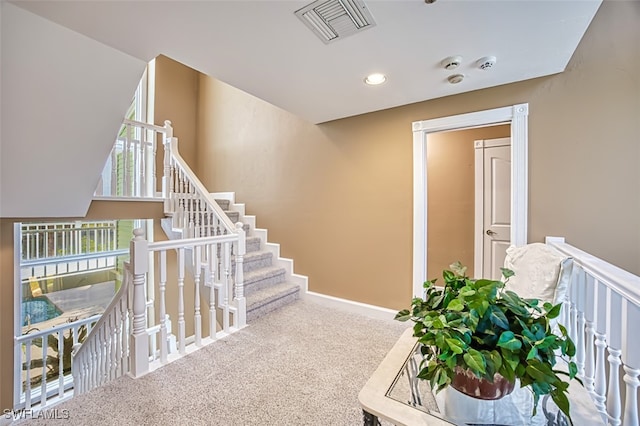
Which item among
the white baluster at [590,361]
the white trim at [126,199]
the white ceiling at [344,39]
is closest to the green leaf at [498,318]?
the white baluster at [590,361]

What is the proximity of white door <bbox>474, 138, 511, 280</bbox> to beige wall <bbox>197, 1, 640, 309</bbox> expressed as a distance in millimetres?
1130

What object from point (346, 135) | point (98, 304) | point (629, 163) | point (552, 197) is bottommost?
point (98, 304)

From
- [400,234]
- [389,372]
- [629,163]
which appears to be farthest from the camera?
[400,234]

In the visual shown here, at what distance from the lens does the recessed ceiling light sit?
213 cm

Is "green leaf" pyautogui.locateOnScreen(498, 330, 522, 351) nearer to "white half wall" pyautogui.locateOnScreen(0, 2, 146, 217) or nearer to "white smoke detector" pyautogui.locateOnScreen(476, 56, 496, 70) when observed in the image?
"white smoke detector" pyautogui.locateOnScreen(476, 56, 496, 70)

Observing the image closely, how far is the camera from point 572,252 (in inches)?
66.6

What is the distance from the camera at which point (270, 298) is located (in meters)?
3.04

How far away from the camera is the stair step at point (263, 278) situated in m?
3.12

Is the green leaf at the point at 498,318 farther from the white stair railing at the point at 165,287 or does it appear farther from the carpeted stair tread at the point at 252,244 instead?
the carpeted stair tread at the point at 252,244

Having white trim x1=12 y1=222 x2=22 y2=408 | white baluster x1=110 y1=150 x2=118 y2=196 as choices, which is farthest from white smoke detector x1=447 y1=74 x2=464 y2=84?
white trim x1=12 y1=222 x2=22 y2=408

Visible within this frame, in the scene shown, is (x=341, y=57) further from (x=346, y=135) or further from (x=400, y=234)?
(x=400, y=234)

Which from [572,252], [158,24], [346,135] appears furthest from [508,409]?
[346,135]

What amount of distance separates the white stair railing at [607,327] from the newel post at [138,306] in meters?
2.37

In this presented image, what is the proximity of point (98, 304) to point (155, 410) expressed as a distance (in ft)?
11.1
